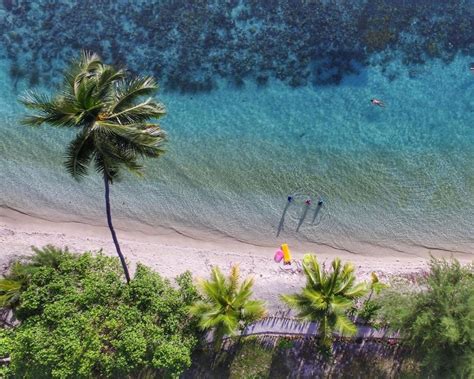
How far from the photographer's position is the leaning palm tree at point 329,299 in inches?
581

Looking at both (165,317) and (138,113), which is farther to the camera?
(165,317)

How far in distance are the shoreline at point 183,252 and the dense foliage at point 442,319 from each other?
9.53 ft

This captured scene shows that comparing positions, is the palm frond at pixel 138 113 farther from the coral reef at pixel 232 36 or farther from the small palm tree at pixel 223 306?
the coral reef at pixel 232 36

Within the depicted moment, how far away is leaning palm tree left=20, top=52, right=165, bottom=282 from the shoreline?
21.8 ft

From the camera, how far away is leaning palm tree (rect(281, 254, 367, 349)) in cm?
1477

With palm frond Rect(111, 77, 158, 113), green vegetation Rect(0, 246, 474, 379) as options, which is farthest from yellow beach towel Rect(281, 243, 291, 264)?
palm frond Rect(111, 77, 158, 113)

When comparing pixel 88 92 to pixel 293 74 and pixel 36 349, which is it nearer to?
A: pixel 36 349

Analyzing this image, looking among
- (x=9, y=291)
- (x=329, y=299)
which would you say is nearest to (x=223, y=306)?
(x=329, y=299)

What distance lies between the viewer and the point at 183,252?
18672 millimetres

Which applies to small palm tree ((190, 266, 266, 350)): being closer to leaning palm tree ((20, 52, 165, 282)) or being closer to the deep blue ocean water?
the deep blue ocean water

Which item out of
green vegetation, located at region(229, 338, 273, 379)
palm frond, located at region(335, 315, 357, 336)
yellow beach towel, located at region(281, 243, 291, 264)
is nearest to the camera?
palm frond, located at region(335, 315, 357, 336)

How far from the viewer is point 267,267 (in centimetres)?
1858

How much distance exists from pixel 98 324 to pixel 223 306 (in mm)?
4628

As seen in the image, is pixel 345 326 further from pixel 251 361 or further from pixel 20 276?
pixel 20 276
